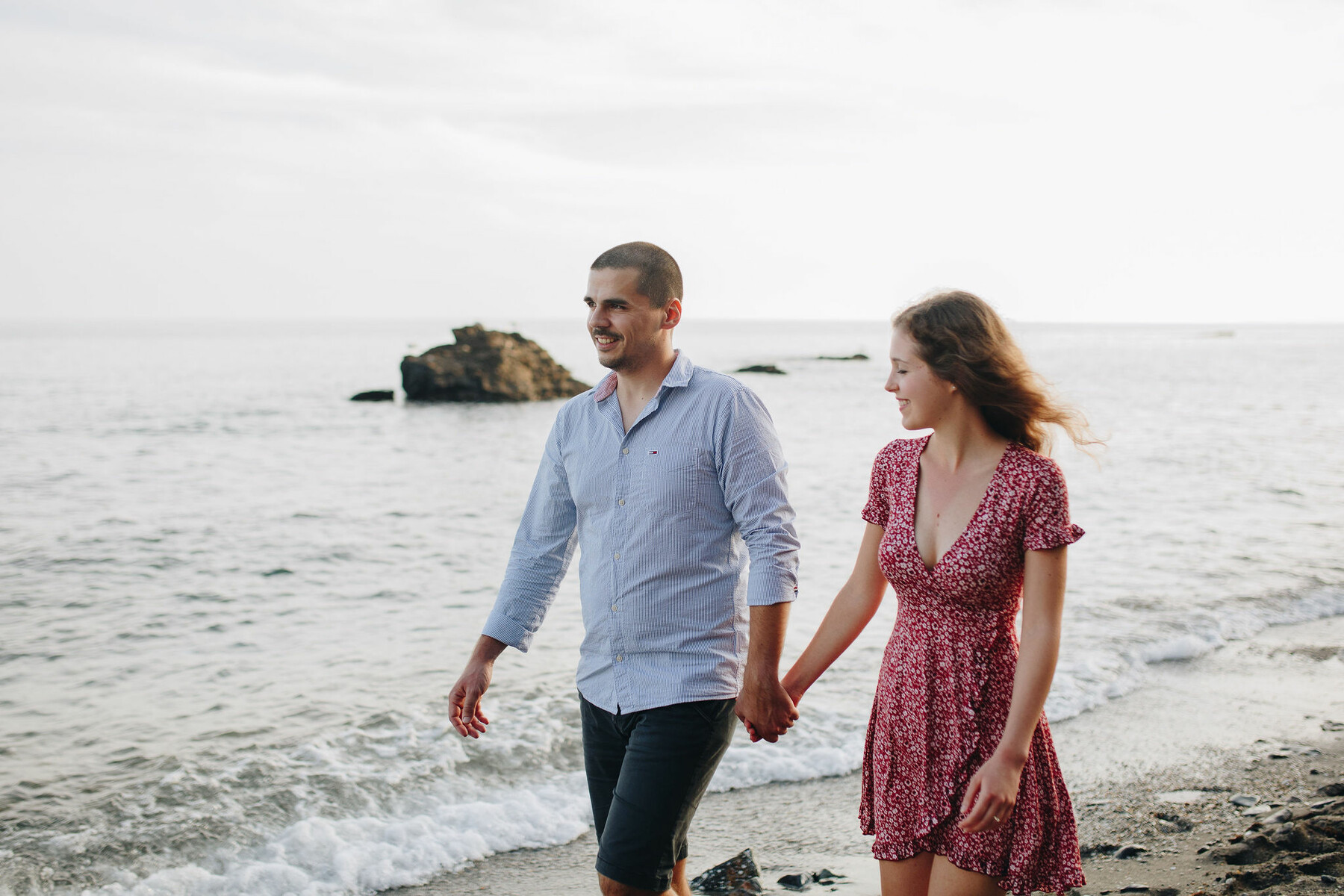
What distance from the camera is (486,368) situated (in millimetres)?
34062

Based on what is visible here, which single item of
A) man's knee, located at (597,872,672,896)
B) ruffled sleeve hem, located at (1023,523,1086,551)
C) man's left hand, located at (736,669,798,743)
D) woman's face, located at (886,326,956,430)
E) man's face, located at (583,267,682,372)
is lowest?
man's knee, located at (597,872,672,896)

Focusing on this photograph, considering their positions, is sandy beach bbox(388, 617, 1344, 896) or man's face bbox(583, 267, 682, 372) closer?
man's face bbox(583, 267, 682, 372)

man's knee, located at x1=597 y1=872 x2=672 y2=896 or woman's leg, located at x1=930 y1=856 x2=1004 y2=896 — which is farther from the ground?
woman's leg, located at x1=930 y1=856 x2=1004 y2=896

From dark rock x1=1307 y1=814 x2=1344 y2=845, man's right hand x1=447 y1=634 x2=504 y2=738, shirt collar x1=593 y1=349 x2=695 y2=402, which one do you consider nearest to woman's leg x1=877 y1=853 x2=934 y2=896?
man's right hand x1=447 y1=634 x2=504 y2=738

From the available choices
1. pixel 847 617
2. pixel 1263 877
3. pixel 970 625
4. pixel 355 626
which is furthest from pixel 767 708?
pixel 355 626

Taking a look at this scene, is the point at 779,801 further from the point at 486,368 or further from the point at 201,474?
the point at 486,368

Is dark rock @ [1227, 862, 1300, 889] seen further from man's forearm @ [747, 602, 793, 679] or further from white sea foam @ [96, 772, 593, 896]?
white sea foam @ [96, 772, 593, 896]

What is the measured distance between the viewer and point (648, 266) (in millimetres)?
3113

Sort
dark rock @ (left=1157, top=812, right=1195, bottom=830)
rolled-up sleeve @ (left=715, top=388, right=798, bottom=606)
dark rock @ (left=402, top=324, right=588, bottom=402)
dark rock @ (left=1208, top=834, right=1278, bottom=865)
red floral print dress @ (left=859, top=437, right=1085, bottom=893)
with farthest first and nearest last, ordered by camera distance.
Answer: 1. dark rock @ (left=402, top=324, right=588, bottom=402)
2. dark rock @ (left=1157, top=812, right=1195, bottom=830)
3. dark rock @ (left=1208, top=834, right=1278, bottom=865)
4. rolled-up sleeve @ (left=715, top=388, right=798, bottom=606)
5. red floral print dress @ (left=859, top=437, right=1085, bottom=893)

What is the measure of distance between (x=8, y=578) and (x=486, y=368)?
23.2 m

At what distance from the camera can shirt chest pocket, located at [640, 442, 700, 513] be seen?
2.99 m

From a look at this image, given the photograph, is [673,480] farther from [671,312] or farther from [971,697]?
[971,697]

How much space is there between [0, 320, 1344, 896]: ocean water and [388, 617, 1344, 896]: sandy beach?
0.94 ft

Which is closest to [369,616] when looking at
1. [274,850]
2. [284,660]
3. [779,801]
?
[284,660]
